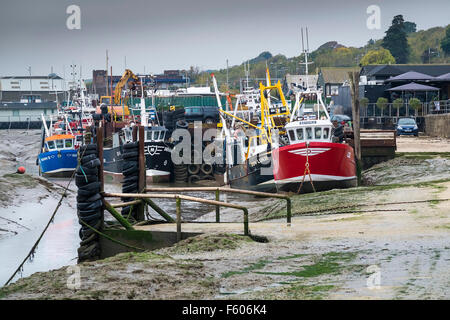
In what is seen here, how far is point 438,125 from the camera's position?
1980 inches

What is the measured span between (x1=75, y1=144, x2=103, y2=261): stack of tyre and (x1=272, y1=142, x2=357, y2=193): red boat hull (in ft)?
43.9

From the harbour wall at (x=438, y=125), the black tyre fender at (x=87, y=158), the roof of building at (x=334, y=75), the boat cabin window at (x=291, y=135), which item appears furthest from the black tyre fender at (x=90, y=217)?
the roof of building at (x=334, y=75)

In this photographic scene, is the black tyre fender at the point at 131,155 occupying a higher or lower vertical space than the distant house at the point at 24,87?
lower

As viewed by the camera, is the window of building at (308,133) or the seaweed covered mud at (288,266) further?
the window of building at (308,133)

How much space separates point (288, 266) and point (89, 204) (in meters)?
5.33

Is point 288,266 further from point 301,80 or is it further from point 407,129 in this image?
point 407,129

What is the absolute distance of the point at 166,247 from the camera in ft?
42.5

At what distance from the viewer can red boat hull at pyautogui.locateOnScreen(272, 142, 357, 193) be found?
26.4 meters

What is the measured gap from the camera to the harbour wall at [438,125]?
155ft

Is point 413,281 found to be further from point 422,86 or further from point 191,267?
point 422,86

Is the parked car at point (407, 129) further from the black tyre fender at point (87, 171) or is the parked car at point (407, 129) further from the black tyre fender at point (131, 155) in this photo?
the black tyre fender at point (87, 171)

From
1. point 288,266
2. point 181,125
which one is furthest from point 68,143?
point 288,266

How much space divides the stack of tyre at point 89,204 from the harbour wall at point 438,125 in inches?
1454
